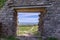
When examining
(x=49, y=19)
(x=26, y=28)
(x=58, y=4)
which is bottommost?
(x=26, y=28)

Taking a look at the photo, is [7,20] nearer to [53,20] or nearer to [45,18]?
[45,18]

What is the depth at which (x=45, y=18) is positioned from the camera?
299 inches

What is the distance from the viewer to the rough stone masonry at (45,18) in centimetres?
754

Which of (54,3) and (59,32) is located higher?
(54,3)

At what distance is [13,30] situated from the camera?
775cm

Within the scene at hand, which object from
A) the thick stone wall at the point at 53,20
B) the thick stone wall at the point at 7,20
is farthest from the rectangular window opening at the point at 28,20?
the thick stone wall at the point at 53,20

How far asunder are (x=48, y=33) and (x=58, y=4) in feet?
3.87

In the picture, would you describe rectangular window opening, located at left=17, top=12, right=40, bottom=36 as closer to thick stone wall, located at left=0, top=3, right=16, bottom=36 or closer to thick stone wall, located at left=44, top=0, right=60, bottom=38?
thick stone wall, located at left=0, top=3, right=16, bottom=36

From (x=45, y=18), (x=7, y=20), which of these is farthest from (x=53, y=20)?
(x=7, y=20)

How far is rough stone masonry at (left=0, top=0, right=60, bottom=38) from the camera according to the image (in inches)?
297

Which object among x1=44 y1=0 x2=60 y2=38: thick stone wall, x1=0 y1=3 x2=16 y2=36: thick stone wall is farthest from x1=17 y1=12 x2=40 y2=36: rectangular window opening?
x1=44 y1=0 x2=60 y2=38: thick stone wall

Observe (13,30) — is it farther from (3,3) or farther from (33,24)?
(33,24)

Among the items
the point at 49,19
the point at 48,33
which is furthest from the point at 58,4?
the point at 48,33

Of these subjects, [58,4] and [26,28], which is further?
[26,28]
